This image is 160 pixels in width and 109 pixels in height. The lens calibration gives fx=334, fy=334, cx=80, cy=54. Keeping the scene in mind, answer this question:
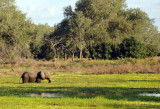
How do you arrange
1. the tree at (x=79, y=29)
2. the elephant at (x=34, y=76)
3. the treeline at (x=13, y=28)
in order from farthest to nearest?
the tree at (x=79, y=29)
the treeline at (x=13, y=28)
the elephant at (x=34, y=76)

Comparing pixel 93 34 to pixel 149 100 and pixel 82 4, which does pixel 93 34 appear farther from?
pixel 149 100

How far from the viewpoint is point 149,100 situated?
57.0 feet

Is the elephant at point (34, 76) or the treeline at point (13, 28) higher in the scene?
the treeline at point (13, 28)

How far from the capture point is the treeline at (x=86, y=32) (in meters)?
51.3

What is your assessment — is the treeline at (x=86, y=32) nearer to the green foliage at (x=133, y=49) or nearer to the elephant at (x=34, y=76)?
the green foliage at (x=133, y=49)

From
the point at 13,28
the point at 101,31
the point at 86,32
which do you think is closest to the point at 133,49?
the point at 101,31

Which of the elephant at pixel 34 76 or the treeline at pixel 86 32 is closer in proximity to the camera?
the elephant at pixel 34 76

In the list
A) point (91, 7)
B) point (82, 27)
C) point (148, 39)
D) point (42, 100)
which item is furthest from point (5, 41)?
point (148, 39)

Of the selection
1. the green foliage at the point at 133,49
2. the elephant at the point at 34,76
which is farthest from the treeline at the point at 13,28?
the elephant at the point at 34,76

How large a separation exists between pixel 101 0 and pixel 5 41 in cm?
2985

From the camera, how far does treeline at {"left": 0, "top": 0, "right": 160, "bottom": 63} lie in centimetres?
5131

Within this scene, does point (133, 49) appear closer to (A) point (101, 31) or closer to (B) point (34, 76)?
(A) point (101, 31)

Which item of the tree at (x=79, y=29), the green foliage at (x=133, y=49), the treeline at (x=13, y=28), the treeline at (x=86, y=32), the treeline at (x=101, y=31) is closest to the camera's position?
the treeline at (x=13, y=28)

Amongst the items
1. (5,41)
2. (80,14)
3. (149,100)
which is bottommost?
(149,100)
